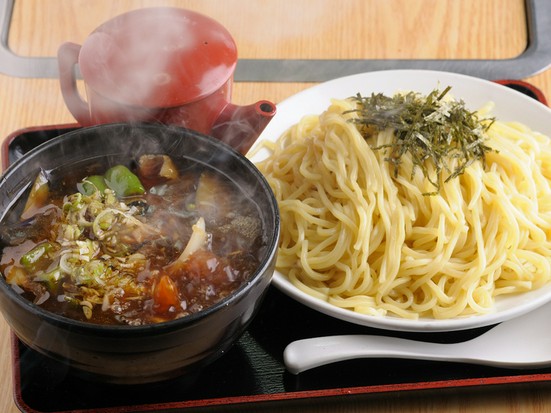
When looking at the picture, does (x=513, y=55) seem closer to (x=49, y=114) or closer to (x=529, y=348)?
(x=529, y=348)

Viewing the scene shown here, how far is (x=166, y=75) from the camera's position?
91.3 inches

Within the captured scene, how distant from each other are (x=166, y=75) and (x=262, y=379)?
998 mm

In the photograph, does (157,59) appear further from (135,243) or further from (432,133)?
(432,133)

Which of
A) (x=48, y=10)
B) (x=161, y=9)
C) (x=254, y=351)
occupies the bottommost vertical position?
(x=254, y=351)

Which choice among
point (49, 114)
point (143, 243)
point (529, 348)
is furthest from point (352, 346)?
point (49, 114)

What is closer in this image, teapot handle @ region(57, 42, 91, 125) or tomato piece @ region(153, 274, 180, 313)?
tomato piece @ region(153, 274, 180, 313)

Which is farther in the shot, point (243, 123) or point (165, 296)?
point (243, 123)

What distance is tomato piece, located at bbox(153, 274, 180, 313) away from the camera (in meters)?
1.80

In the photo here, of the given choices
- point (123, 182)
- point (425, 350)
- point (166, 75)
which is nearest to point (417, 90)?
point (166, 75)

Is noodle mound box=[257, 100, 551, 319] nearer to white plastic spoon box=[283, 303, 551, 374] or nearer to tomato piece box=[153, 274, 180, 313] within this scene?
white plastic spoon box=[283, 303, 551, 374]

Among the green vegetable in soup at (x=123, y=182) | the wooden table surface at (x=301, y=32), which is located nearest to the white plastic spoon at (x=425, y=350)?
the green vegetable in soup at (x=123, y=182)

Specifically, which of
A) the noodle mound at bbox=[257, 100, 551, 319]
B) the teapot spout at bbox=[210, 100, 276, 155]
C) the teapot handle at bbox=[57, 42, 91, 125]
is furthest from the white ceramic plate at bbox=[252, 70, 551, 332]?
the teapot handle at bbox=[57, 42, 91, 125]

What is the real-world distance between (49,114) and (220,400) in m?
1.59

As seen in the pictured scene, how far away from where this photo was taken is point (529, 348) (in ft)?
6.84
